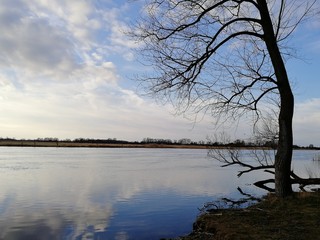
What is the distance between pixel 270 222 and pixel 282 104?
12.8 feet

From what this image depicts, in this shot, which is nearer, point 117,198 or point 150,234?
point 150,234

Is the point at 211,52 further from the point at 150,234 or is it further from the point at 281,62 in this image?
the point at 150,234

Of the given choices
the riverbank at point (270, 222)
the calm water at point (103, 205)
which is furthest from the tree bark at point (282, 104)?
the calm water at point (103, 205)

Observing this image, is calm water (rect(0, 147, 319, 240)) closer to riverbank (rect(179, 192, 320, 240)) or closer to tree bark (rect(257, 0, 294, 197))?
riverbank (rect(179, 192, 320, 240))

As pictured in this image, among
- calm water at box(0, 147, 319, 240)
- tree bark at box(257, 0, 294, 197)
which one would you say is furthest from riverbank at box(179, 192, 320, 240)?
calm water at box(0, 147, 319, 240)

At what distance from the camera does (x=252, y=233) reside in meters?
7.52

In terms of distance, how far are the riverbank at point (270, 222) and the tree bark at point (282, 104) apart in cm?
61

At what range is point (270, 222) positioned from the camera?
333 inches

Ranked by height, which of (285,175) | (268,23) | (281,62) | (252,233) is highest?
(268,23)

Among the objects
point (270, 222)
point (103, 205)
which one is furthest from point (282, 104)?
point (103, 205)

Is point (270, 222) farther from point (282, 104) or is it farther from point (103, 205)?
point (103, 205)

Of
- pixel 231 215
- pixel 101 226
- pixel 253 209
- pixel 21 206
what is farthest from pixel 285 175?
pixel 21 206

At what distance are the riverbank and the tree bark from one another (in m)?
0.61

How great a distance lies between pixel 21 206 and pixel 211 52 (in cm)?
1001
